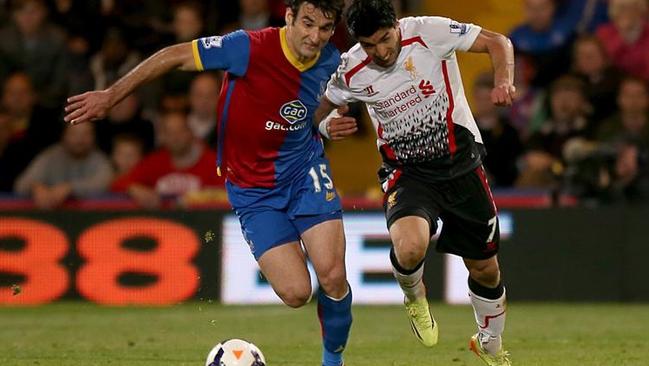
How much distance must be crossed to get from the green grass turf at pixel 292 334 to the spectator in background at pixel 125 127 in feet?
7.35

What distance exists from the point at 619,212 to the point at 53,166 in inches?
222

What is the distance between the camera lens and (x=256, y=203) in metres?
8.63

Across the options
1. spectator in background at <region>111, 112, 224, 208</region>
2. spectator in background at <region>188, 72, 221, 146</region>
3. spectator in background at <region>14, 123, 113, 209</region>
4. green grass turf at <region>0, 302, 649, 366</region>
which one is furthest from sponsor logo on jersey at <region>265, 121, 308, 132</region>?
spectator in background at <region>188, 72, 221, 146</region>

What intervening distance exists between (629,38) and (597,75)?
0.79 m

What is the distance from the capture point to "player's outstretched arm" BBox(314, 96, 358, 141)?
8.58m

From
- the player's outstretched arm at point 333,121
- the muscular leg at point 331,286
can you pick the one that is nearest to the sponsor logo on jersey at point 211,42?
the player's outstretched arm at point 333,121

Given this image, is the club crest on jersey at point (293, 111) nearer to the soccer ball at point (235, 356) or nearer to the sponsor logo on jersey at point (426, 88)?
the sponsor logo on jersey at point (426, 88)

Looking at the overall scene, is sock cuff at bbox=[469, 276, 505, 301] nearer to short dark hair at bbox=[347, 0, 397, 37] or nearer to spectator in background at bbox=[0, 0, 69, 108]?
short dark hair at bbox=[347, 0, 397, 37]

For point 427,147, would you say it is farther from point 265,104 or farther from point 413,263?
point 265,104

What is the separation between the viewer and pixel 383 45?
833 cm

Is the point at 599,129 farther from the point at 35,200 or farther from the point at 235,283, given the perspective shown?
the point at 35,200

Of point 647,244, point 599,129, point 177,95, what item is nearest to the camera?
point 647,244

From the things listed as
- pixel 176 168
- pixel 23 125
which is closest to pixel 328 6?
pixel 176 168

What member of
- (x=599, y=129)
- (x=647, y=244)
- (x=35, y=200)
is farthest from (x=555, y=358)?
(x=35, y=200)
